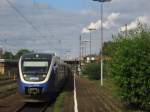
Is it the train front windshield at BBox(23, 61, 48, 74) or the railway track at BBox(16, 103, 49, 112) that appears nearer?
the railway track at BBox(16, 103, 49, 112)

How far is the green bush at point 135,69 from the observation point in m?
22.5

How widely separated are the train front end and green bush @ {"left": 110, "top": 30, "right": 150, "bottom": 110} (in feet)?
25.6

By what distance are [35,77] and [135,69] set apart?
30.9 ft

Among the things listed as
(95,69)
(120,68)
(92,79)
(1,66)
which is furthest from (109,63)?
(1,66)

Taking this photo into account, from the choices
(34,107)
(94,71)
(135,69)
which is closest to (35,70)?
(34,107)

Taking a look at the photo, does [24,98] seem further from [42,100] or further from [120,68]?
[120,68]

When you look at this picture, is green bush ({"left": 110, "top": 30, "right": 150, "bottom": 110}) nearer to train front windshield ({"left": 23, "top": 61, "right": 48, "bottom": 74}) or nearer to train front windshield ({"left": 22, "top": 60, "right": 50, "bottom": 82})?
train front windshield ({"left": 22, "top": 60, "right": 50, "bottom": 82})

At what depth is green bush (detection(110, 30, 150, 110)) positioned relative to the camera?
A: 22516 mm

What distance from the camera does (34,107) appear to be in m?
30.5

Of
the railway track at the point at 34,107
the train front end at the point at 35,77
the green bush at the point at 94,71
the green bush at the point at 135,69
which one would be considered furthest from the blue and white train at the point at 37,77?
the green bush at the point at 94,71

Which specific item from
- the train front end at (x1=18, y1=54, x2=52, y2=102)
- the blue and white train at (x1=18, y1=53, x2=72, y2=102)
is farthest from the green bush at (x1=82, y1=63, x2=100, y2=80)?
the train front end at (x1=18, y1=54, x2=52, y2=102)

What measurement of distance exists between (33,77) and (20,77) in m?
0.82

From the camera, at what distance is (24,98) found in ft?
101

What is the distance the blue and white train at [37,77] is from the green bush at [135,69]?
783 centimetres
